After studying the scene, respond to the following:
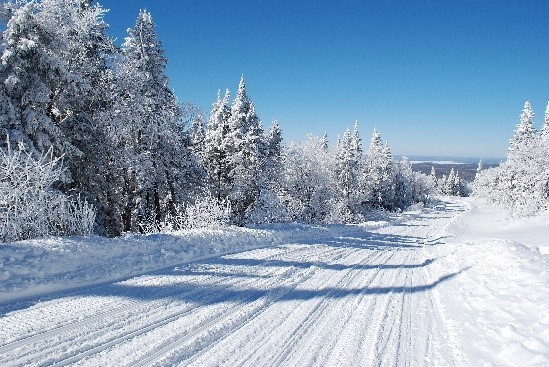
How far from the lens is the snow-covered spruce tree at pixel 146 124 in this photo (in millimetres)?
17750

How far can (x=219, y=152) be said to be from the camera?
31.0m

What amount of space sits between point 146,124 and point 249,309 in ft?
48.7

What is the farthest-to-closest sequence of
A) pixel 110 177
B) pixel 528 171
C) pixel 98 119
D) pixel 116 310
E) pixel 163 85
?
1. pixel 528 171
2. pixel 163 85
3. pixel 110 177
4. pixel 98 119
5. pixel 116 310

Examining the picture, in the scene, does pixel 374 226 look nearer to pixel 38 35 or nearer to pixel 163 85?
pixel 163 85

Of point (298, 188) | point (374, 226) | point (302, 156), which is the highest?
point (302, 156)

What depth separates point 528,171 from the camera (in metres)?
34.5

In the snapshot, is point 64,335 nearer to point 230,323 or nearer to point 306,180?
point 230,323

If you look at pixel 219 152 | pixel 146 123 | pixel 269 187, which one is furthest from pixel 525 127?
pixel 146 123

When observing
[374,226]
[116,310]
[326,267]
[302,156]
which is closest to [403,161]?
[302,156]

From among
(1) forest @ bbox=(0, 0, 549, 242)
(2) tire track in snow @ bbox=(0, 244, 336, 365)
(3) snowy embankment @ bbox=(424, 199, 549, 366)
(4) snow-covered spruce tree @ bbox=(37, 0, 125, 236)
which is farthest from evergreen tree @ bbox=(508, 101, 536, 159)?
(2) tire track in snow @ bbox=(0, 244, 336, 365)

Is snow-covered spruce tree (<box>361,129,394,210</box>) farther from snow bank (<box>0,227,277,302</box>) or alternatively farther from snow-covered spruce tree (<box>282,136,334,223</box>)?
snow bank (<box>0,227,277,302</box>)

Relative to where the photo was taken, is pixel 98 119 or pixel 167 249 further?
pixel 98 119

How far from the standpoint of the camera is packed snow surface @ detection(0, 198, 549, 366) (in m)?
4.43

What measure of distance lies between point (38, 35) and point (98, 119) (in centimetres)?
390
